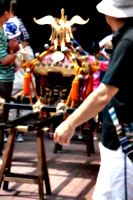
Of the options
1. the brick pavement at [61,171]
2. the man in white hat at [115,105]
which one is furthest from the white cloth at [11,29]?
the man in white hat at [115,105]

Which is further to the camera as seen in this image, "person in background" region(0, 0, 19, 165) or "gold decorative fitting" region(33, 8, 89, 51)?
"person in background" region(0, 0, 19, 165)

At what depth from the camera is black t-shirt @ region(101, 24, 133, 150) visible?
9.43 feet

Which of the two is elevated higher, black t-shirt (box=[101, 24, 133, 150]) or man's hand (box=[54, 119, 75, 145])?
black t-shirt (box=[101, 24, 133, 150])

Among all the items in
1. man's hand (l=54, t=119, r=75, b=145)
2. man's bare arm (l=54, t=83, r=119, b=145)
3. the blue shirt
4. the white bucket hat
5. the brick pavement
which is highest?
the white bucket hat

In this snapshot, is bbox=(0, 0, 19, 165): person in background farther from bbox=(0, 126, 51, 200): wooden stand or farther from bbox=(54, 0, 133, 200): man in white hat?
bbox=(54, 0, 133, 200): man in white hat

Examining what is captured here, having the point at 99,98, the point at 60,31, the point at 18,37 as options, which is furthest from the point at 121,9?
the point at 18,37

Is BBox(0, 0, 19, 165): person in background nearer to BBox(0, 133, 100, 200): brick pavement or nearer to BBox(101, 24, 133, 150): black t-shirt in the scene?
BBox(0, 133, 100, 200): brick pavement

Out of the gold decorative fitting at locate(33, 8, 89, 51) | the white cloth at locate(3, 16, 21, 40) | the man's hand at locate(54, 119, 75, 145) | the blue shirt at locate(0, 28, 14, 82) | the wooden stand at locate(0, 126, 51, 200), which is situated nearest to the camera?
the man's hand at locate(54, 119, 75, 145)

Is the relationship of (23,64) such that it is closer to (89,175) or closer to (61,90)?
(61,90)

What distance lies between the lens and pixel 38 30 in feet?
30.9

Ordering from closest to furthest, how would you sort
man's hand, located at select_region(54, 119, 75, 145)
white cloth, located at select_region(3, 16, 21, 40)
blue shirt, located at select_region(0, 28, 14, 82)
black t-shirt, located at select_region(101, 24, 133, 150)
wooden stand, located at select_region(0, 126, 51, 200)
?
black t-shirt, located at select_region(101, 24, 133, 150), man's hand, located at select_region(54, 119, 75, 145), wooden stand, located at select_region(0, 126, 51, 200), blue shirt, located at select_region(0, 28, 14, 82), white cloth, located at select_region(3, 16, 21, 40)

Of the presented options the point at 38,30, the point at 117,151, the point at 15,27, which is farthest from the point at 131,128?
the point at 38,30

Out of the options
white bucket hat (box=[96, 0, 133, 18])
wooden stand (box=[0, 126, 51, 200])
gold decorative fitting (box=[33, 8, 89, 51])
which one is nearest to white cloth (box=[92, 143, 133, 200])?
white bucket hat (box=[96, 0, 133, 18])

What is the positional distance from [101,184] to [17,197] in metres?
1.84
